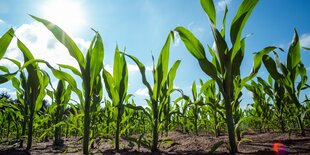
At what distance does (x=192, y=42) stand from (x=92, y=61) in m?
1.02

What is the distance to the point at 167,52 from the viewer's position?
2693mm

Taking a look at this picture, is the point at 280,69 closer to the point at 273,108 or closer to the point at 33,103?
the point at 273,108

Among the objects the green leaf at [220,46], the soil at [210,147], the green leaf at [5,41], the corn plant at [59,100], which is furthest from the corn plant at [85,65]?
the corn plant at [59,100]

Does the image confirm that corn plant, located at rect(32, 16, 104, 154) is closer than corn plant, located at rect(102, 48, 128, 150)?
Yes

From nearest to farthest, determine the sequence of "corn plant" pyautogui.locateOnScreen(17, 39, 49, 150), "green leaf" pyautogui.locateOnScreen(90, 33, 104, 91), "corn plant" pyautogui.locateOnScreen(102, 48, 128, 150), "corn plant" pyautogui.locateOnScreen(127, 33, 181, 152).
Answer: "green leaf" pyautogui.locateOnScreen(90, 33, 104, 91), "corn plant" pyautogui.locateOnScreen(127, 33, 181, 152), "corn plant" pyautogui.locateOnScreen(102, 48, 128, 150), "corn plant" pyautogui.locateOnScreen(17, 39, 49, 150)

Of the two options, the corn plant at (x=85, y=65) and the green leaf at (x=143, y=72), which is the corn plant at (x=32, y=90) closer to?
the corn plant at (x=85, y=65)

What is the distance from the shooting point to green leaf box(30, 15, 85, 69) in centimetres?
209

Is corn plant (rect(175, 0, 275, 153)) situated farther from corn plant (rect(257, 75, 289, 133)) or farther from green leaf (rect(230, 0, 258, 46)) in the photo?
corn plant (rect(257, 75, 289, 133))

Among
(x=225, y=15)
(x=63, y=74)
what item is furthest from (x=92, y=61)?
(x=225, y=15)

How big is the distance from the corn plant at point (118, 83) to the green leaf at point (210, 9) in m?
1.17

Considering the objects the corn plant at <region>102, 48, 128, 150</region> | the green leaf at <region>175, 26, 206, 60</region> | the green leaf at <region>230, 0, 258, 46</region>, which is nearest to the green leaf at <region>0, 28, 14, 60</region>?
the corn plant at <region>102, 48, 128, 150</region>

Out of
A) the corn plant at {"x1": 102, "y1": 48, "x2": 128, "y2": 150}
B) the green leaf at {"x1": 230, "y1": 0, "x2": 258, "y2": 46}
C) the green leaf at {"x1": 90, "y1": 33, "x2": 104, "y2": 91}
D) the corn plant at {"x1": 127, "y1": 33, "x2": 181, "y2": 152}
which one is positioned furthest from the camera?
the corn plant at {"x1": 102, "y1": 48, "x2": 128, "y2": 150}

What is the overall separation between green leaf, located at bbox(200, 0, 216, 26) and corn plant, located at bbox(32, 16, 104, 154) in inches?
42.7

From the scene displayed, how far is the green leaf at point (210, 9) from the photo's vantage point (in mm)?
2154
